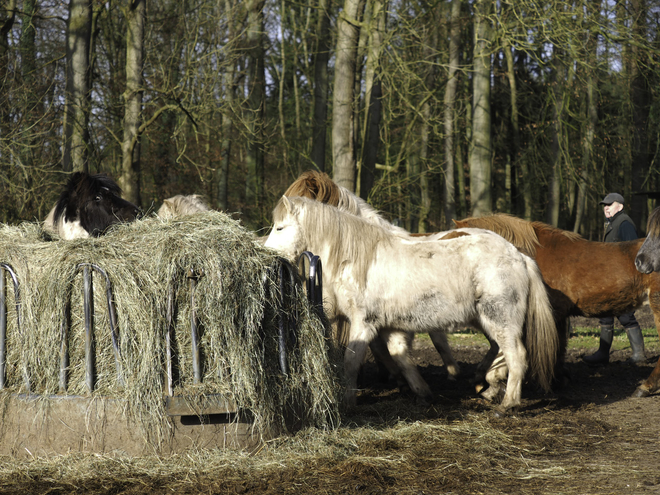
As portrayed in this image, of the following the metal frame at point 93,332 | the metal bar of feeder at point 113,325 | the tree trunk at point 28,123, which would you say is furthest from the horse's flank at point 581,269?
the tree trunk at point 28,123

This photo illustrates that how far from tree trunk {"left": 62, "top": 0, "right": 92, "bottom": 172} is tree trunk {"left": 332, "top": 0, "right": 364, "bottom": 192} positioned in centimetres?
360

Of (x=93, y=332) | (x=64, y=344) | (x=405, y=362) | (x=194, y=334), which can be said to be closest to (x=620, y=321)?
(x=405, y=362)

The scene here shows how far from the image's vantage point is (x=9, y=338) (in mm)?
4078

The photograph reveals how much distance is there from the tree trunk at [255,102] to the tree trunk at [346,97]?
235cm

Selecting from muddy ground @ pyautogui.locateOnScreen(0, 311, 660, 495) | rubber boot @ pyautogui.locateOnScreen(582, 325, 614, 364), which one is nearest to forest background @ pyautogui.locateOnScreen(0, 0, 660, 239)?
rubber boot @ pyautogui.locateOnScreen(582, 325, 614, 364)

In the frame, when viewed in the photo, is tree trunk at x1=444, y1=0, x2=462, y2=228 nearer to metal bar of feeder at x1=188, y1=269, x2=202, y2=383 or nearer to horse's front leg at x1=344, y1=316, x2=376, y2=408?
horse's front leg at x1=344, y1=316, x2=376, y2=408

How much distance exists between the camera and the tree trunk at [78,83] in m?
8.96

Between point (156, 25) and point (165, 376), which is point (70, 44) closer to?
point (156, 25)

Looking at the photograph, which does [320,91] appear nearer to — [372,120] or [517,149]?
[372,120]

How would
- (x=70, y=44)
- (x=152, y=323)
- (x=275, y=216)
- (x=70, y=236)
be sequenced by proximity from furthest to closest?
(x=70, y=44) → (x=70, y=236) → (x=275, y=216) → (x=152, y=323)

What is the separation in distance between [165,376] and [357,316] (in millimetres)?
1879

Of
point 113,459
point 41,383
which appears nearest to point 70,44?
point 41,383

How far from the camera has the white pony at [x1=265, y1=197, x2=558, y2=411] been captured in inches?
207

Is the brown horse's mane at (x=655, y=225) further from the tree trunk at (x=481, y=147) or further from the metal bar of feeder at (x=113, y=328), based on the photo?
the tree trunk at (x=481, y=147)
